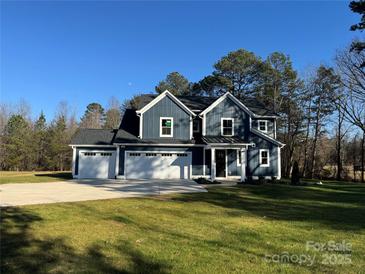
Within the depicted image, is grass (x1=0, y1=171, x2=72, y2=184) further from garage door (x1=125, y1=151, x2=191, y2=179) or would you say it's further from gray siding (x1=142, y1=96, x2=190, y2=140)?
gray siding (x1=142, y1=96, x2=190, y2=140)

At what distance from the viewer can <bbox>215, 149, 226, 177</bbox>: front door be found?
2320cm

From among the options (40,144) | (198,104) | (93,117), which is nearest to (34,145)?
(40,144)

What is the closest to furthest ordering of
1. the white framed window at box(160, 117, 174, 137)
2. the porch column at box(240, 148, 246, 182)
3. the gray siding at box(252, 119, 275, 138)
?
the porch column at box(240, 148, 246, 182)
the white framed window at box(160, 117, 174, 137)
the gray siding at box(252, 119, 275, 138)

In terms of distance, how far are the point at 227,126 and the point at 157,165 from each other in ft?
20.8

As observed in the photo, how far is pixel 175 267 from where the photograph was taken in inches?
191

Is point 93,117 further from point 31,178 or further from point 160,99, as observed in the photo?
point 160,99

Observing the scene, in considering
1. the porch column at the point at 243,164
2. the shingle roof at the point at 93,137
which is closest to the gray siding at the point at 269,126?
the porch column at the point at 243,164

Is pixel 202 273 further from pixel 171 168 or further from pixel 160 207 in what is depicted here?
pixel 171 168

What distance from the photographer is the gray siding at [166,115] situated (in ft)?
75.9

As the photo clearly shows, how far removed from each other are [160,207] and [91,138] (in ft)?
51.0

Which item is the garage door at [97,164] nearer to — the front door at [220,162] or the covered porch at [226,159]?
the covered porch at [226,159]

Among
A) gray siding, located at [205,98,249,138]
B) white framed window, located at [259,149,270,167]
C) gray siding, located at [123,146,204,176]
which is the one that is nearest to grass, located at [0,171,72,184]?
gray siding, located at [123,146,204,176]

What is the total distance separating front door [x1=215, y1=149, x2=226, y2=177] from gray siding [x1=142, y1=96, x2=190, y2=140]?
267 centimetres

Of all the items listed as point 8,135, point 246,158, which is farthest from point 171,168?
point 8,135
